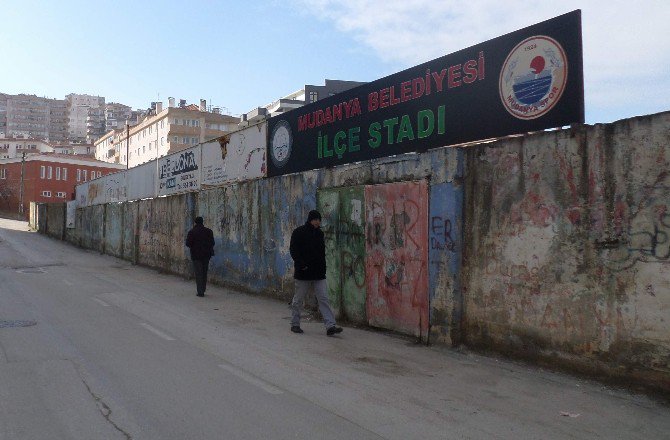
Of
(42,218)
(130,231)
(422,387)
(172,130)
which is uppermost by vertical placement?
(172,130)

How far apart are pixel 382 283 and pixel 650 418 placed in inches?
181

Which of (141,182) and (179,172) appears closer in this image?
(179,172)

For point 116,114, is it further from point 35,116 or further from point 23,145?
point 23,145

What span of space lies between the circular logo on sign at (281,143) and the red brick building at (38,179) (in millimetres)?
62246

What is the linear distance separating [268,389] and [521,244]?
3500 mm

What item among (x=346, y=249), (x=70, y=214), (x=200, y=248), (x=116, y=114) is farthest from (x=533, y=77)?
(x=116, y=114)

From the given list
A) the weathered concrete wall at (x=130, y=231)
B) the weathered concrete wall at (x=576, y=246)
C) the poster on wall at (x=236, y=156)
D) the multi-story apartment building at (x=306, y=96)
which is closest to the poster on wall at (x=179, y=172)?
the poster on wall at (x=236, y=156)

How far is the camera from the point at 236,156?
15312 millimetres

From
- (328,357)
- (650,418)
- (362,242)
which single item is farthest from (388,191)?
(650,418)

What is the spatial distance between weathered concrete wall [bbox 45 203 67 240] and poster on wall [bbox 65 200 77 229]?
1.11 metres

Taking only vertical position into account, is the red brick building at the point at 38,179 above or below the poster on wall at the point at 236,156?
above

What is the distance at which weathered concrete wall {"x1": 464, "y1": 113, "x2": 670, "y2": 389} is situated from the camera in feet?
17.9

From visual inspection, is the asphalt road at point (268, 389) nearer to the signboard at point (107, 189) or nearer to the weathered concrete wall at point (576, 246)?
the weathered concrete wall at point (576, 246)

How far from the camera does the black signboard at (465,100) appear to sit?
6.63m
